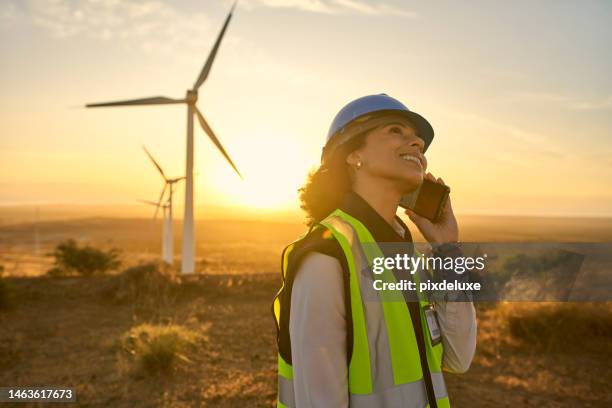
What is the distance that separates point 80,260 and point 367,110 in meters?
21.3

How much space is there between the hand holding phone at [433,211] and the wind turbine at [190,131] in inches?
648

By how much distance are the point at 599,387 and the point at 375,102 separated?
750cm

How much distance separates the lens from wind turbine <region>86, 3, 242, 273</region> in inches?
753

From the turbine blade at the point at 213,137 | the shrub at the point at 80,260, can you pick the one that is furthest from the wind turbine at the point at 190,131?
the shrub at the point at 80,260

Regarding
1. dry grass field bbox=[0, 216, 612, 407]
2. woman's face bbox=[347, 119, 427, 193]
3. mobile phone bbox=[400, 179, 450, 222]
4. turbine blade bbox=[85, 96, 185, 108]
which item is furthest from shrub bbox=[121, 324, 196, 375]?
turbine blade bbox=[85, 96, 185, 108]

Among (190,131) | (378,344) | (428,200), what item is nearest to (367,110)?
(428,200)

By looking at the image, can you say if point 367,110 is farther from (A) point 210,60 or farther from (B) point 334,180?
(A) point 210,60

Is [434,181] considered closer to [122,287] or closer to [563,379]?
[563,379]

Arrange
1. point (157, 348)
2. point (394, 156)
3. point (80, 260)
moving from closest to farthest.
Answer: point (394, 156), point (157, 348), point (80, 260)

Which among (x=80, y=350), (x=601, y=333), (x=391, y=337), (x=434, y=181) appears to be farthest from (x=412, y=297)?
(x=601, y=333)

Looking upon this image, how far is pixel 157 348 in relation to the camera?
7.56 m

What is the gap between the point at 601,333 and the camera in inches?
371

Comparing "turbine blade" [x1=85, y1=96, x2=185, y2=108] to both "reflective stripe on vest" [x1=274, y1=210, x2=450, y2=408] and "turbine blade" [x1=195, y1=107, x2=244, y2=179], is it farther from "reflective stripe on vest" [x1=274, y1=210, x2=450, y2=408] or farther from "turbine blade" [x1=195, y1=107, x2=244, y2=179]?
"reflective stripe on vest" [x1=274, y1=210, x2=450, y2=408]

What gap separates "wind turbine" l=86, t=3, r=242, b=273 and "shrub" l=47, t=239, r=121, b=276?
13.8ft
